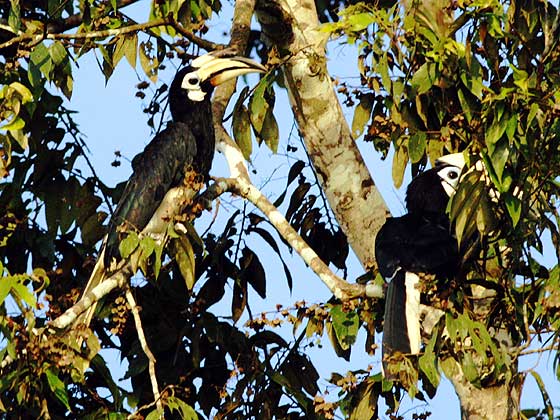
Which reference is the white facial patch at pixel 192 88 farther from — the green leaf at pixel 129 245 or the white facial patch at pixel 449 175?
the green leaf at pixel 129 245

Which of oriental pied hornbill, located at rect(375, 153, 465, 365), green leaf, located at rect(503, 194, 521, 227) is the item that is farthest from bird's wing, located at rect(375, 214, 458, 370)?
green leaf, located at rect(503, 194, 521, 227)

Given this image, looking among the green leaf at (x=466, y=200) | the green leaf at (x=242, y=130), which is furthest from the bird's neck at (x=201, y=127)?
the green leaf at (x=466, y=200)

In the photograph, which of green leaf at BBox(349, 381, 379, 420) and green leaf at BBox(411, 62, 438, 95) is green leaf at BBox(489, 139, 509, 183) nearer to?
green leaf at BBox(411, 62, 438, 95)

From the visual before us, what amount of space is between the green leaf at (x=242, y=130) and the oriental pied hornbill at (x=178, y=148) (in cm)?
46

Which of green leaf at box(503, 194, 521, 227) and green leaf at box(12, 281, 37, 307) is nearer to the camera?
green leaf at box(12, 281, 37, 307)

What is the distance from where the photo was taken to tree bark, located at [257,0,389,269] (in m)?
4.32

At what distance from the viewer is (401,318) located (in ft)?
12.5

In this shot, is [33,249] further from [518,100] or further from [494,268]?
[518,100]

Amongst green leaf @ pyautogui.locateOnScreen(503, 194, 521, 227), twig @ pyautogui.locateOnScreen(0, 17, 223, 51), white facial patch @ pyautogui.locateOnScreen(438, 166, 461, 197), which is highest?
twig @ pyautogui.locateOnScreen(0, 17, 223, 51)

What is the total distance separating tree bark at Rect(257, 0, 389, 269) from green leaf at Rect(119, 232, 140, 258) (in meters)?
0.98

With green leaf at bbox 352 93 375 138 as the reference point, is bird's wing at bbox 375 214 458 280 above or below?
below

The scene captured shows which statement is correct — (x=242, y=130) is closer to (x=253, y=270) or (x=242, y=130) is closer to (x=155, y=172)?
(x=253, y=270)

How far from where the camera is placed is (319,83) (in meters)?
4.48

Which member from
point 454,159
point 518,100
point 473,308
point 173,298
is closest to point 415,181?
point 454,159
